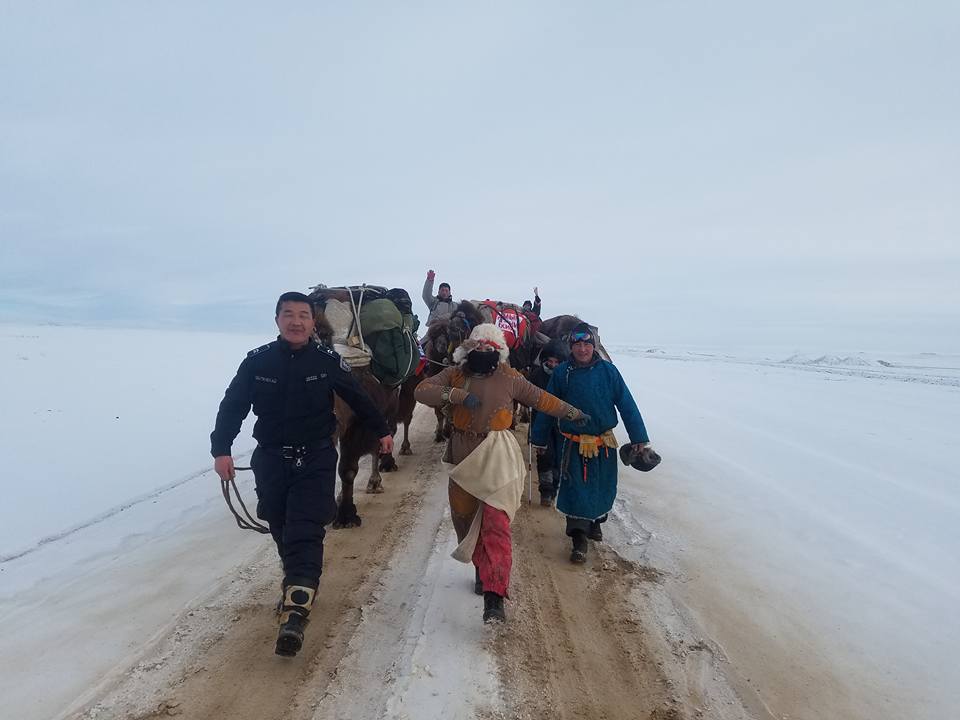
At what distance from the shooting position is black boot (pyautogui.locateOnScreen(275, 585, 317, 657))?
2744mm

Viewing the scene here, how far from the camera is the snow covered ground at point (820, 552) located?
2.95 m

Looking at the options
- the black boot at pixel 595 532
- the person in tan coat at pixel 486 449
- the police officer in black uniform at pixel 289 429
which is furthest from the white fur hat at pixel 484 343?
the black boot at pixel 595 532

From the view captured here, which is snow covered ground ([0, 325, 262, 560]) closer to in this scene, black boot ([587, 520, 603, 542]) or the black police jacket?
the black police jacket

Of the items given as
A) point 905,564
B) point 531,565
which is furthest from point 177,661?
point 905,564

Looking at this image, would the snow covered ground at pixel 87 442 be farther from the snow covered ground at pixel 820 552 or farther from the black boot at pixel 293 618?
the snow covered ground at pixel 820 552


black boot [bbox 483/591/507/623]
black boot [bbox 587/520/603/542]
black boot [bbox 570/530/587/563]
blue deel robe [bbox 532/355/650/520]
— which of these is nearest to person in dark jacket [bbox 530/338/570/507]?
black boot [bbox 587/520/603/542]

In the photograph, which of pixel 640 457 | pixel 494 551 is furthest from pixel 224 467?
pixel 640 457

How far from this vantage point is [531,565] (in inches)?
165

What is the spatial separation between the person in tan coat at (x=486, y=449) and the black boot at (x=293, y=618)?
898 millimetres

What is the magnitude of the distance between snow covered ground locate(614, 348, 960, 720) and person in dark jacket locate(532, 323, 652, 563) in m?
0.77

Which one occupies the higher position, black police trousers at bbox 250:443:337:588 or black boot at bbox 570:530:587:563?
black police trousers at bbox 250:443:337:588

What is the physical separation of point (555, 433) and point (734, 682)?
9.59 feet

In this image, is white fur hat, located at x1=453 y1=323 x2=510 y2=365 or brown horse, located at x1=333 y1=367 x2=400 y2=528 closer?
white fur hat, located at x1=453 y1=323 x2=510 y2=365

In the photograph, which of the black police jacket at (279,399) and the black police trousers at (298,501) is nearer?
the black police trousers at (298,501)
